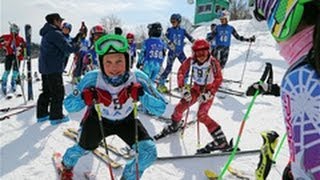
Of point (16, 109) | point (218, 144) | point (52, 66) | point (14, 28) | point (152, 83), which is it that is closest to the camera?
point (152, 83)

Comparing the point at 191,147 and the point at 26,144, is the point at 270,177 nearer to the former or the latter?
the point at 191,147

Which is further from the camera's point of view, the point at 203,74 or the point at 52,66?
the point at 52,66

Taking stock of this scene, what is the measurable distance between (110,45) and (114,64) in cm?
20

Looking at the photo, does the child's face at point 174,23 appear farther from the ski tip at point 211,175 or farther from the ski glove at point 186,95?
the ski tip at point 211,175

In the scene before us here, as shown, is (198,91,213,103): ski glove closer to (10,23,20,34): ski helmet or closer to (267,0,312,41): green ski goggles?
(267,0,312,41): green ski goggles

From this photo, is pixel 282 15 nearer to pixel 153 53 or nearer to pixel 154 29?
pixel 153 53

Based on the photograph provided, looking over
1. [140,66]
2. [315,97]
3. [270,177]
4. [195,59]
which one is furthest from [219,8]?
[315,97]

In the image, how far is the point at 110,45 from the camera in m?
3.50

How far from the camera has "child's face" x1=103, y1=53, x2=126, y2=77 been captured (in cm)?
354

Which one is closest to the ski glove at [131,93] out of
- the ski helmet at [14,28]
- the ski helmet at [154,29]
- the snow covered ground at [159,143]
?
the snow covered ground at [159,143]

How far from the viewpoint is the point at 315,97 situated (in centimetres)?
96

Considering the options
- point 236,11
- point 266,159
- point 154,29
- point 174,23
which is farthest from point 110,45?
point 236,11

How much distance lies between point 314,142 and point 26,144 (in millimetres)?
5436

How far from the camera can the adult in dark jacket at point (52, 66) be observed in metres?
6.25
